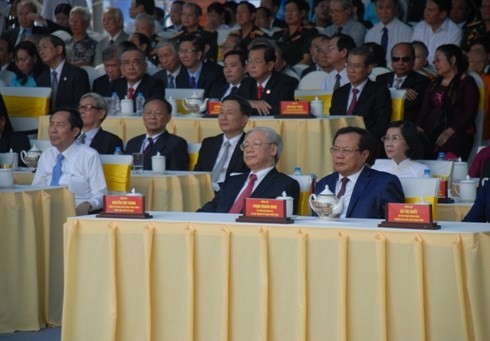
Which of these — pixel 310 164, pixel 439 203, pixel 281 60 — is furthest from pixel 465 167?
pixel 281 60

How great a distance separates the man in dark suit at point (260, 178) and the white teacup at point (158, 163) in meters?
1.57

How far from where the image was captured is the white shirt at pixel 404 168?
7336 mm

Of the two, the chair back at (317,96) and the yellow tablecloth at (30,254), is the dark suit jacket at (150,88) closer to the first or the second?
the chair back at (317,96)

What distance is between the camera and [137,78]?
10.8 meters

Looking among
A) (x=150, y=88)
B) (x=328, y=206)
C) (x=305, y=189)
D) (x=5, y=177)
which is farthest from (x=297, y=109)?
(x=328, y=206)

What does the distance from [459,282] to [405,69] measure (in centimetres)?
534

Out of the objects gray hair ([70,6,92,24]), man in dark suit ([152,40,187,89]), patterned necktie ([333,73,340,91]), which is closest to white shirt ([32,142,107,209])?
patterned necktie ([333,73,340,91])

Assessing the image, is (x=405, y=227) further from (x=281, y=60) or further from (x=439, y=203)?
(x=281, y=60)

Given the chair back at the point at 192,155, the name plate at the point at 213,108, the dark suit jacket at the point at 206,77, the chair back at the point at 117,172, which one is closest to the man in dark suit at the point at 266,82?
the name plate at the point at 213,108

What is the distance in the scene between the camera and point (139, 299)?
580 cm

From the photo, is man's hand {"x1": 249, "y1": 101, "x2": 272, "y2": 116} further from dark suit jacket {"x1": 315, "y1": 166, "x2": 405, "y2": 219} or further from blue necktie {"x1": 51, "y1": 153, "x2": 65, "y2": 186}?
dark suit jacket {"x1": 315, "y1": 166, "x2": 405, "y2": 219}

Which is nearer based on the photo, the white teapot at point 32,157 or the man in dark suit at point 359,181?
the man in dark suit at point 359,181

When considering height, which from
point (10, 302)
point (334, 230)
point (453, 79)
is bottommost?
point (10, 302)

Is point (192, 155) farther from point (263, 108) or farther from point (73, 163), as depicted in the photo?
point (73, 163)
